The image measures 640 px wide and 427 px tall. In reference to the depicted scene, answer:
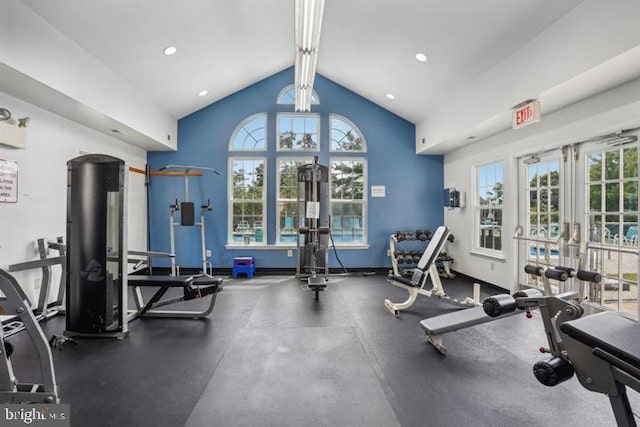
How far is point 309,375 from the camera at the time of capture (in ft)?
7.34

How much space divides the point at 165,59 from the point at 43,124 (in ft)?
5.21

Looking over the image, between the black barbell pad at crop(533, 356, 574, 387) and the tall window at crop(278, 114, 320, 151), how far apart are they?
5219 mm

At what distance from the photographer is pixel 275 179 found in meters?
5.91

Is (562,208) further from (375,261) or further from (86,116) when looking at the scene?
(86,116)

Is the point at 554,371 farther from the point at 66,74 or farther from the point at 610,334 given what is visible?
the point at 66,74

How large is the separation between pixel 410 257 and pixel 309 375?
3732 millimetres

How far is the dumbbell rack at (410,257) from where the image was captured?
216 inches

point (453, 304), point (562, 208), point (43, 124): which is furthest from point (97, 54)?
point (562, 208)

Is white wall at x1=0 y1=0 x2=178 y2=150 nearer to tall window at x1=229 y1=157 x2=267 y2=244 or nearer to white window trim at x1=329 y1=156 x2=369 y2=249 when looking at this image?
tall window at x1=229 y1=157 x2=267 y2=244

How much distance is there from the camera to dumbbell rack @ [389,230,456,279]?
5480 mm

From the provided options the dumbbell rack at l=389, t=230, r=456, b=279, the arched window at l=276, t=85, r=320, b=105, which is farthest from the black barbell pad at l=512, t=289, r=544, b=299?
the arched window at l=276, t=85, r=320, b=105

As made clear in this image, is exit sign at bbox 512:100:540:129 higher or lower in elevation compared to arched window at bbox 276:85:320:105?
lower

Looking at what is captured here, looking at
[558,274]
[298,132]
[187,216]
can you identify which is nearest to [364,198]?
[298,132]

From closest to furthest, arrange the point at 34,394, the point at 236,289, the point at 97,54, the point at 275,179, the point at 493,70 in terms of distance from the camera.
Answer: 1. the point at 34,394
2. the point at 97,54
3. the point at 493,70
4. the point at 236,289
5. the point at 275,179
